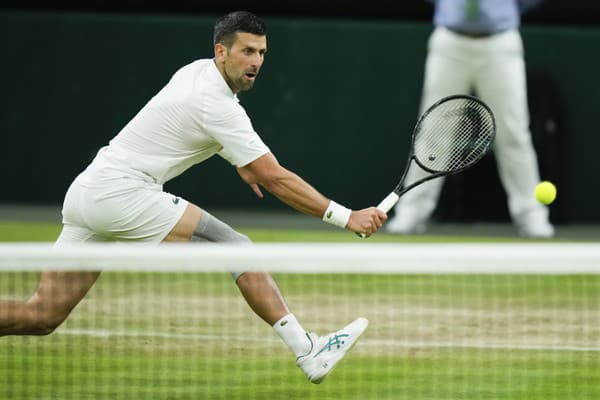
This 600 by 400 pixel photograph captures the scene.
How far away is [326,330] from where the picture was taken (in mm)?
6684

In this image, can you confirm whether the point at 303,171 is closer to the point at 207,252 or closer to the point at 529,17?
the point at 529,17

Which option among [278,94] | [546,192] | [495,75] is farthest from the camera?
[278,94]

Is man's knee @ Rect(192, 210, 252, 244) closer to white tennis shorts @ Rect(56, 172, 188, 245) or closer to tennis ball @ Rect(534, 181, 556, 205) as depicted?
white tennis shorts @ Rect(56, 172, 188, 245)

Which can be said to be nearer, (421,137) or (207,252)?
(207,252)

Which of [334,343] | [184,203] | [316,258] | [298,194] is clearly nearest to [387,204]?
[298,194]

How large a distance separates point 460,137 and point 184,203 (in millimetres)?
1544

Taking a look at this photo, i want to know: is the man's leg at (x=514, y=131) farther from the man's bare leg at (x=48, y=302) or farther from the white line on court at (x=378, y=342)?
the man's bare leg at (x=48, y=302)

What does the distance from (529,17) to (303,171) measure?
1.92 m

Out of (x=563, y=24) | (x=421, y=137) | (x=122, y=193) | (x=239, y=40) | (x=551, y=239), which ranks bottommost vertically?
(x=551, y=239)

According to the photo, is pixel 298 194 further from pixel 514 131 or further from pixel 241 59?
pixel 514 131

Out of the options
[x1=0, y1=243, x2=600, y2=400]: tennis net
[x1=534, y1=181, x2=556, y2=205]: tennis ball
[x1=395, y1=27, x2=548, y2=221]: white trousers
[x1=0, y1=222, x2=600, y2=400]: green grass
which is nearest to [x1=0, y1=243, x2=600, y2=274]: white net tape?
[x1=0, y1=243, x2=600, y2=400]: tennis net

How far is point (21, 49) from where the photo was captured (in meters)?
10.8

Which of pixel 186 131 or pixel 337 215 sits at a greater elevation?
pixel 186 131

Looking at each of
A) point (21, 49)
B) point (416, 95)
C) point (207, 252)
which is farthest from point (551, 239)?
point (207, 252)
